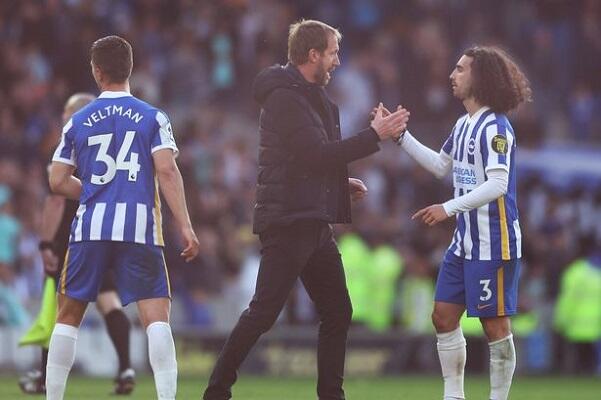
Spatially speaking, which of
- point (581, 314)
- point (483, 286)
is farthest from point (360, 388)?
point (581, 314)

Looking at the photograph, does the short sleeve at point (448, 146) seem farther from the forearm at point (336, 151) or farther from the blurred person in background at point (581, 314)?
the blurred person in background at point (581, 314)

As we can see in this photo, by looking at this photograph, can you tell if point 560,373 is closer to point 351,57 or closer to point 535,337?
point 535,337

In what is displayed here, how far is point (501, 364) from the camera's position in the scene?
916 centimetres

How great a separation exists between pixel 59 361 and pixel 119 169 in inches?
43.5

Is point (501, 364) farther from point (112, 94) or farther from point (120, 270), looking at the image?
point (112, 94)

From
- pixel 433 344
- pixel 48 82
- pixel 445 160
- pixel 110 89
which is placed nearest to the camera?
pixel 110 89

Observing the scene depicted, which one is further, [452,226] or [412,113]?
[412,113]

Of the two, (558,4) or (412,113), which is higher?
(558,4)

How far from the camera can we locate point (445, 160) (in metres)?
9.61

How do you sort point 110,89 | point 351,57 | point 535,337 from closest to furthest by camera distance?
point 110,89 → point 535,337 → point 351,57

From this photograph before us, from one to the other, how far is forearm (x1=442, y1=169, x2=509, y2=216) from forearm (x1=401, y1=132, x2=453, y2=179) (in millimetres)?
645

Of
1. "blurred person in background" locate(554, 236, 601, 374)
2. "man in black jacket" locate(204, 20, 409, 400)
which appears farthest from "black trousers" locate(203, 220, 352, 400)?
"blurred person in background" locate(554, 236, 601, 374)

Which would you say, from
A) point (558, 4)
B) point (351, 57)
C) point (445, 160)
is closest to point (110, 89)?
point (445, 160)

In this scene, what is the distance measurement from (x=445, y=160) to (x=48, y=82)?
1203 cm
